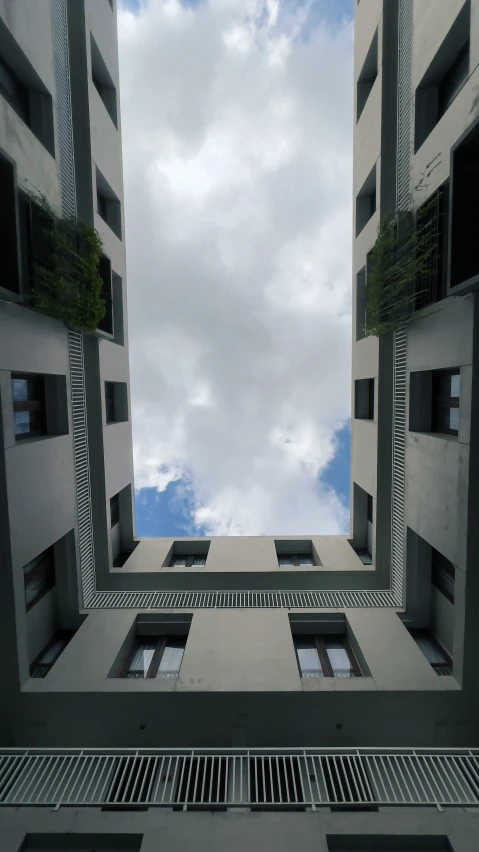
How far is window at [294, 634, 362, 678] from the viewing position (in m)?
11.5

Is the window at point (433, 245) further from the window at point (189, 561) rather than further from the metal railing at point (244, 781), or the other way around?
the window at point (189, 561)

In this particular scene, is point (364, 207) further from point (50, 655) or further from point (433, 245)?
point (50, 655)

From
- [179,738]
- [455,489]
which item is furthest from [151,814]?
[455,489]

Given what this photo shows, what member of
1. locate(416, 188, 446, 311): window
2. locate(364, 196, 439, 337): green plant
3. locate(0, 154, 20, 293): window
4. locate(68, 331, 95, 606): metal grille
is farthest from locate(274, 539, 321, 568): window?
locate(0, 154, 20, 293): window

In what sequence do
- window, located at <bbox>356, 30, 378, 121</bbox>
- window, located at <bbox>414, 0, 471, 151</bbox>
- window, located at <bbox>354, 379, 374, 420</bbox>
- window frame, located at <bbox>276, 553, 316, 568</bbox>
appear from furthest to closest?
window frame, located at <bbox>276, 553, 316, 568</bbox> < window, located at <bbox>354, 379, 374, 420</bbox> < window, located at <bbox>356, 30, 378, 121</bbox> < window, located at <bbox>414, 0, 471, 151</bbox>

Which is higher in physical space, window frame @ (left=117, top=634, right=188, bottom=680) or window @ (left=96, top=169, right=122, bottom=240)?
window @ (left=96, top=169, right=122, bottom=240)

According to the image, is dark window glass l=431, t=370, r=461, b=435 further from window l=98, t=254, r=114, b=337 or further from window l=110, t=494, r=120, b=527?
window l=110, t=494, r=120, b=527

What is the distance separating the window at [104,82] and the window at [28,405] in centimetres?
1291

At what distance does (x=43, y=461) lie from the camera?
437 inches

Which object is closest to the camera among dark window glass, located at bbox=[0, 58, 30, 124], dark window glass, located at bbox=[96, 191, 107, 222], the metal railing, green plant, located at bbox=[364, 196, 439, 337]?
the metal railing

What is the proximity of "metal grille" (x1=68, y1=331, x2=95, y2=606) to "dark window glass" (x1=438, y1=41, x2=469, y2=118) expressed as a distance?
12.8 metres

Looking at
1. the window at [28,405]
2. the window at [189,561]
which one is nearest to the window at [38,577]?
the window at [28,405]

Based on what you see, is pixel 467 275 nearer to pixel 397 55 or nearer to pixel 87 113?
pixel 397 55

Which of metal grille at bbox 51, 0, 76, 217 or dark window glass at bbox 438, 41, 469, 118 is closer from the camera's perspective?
dark window glass at bbox 438, 41, 469, 118
